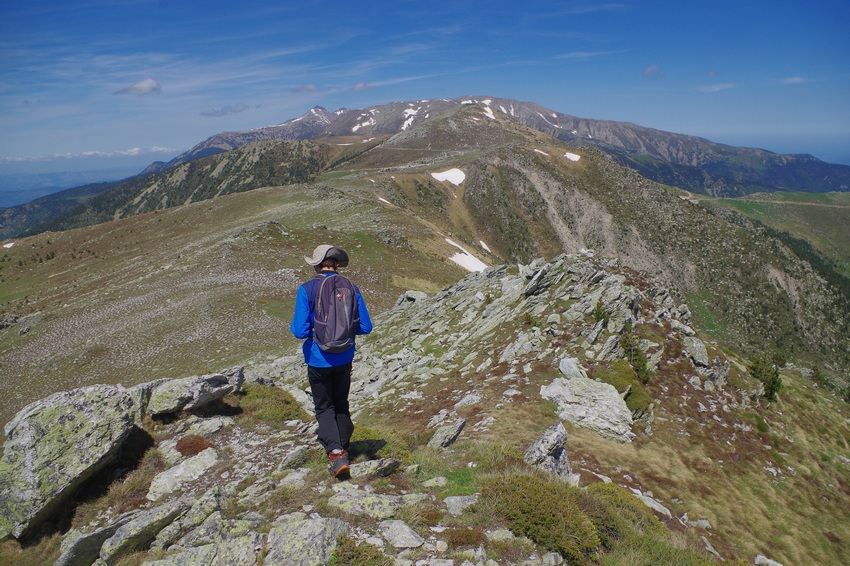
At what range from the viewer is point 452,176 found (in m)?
117

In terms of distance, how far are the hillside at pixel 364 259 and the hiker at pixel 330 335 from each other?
80.7 feet

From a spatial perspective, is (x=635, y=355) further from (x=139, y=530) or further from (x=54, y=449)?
(x=54, y=449)

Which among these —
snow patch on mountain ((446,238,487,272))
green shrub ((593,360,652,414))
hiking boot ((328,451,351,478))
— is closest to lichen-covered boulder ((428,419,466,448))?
hiking boot ((328,451,351,478))

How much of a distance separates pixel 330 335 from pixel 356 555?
3823 millimetres

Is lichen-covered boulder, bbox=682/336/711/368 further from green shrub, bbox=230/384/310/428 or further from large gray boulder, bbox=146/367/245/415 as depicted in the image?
large gray boulder, bbox=146/367/245/415

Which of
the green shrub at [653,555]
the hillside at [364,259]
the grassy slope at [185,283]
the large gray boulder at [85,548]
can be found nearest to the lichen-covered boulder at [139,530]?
the large gray boulder at [85,548]

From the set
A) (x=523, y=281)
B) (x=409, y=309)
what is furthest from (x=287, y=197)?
(x=523, y=281)

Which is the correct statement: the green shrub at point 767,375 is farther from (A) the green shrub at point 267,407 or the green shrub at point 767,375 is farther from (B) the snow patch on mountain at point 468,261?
(B) the snow patch on mountain at point 468,261

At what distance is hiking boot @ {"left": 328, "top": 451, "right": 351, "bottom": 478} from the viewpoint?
8.60 metres

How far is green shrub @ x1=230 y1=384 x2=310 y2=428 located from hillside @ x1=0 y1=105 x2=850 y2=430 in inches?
699

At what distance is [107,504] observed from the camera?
28.6 feet

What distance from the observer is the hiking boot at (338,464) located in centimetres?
860

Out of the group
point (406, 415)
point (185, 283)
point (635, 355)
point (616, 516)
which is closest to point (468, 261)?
point (185, 283)

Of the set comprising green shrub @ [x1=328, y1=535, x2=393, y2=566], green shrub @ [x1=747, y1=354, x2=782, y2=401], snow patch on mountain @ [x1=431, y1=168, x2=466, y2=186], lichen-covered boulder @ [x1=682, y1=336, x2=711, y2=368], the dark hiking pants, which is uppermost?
snow patch on mountain @ [x1=431, y1=168, x2=466, y2=186]
